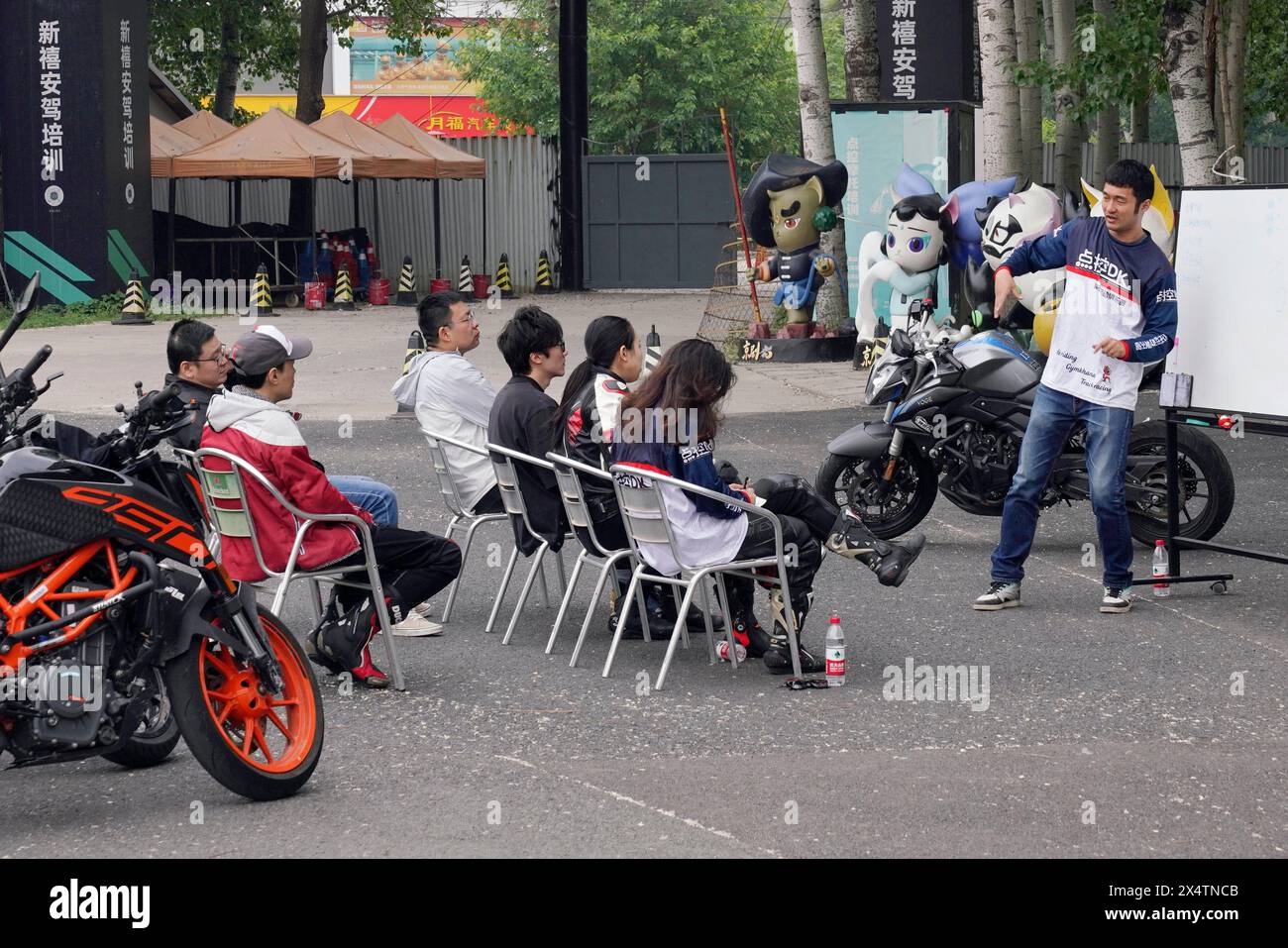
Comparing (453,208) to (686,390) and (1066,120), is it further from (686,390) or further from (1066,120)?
(686,390)

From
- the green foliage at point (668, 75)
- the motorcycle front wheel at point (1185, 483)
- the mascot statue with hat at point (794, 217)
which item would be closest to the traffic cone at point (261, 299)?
the mascot statue with hat at point (794, 217)

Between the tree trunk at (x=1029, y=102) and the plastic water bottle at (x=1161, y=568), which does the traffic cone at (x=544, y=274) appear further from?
the plastic water bottle at (x=1161, y=568)

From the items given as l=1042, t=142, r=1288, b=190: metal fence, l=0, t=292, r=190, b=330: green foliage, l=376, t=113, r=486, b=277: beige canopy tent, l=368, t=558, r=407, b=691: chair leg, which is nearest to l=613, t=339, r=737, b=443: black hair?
l=368, t=558, r=407, b=691: chair leg

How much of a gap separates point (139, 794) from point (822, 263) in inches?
543

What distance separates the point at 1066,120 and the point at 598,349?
2033 centimetres

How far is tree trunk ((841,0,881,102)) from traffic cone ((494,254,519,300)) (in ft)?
46.3

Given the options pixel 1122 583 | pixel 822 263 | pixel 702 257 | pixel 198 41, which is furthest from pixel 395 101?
pixel 1122 583

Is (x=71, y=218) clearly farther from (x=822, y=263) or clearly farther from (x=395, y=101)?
(x=395, y=101)

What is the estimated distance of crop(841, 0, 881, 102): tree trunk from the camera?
63.4 ft

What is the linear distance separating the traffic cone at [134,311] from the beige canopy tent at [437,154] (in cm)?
609

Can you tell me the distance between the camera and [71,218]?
86.8 feet

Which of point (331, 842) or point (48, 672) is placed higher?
point (48, 672)

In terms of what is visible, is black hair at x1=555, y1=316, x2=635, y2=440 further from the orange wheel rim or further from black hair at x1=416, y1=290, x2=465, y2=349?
the orange wheel rim

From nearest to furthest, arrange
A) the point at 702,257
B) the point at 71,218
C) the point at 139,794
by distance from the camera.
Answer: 1. the point at 139,794
2. the point at 71,218
3. the point at 702,257
